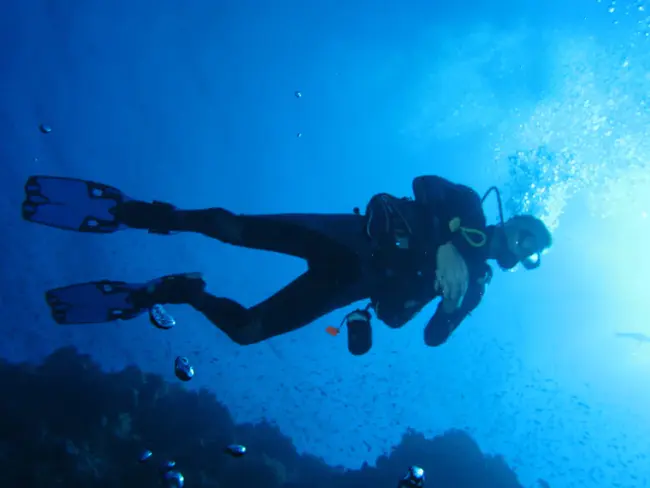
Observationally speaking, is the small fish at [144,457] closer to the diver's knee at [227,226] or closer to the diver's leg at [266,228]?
the diver's leg at [266,228]

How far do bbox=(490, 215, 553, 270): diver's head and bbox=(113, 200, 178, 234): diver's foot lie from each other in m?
3.78

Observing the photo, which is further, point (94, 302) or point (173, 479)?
point (173, 479)

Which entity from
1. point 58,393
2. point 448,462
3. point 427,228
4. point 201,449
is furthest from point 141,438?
point 427,228

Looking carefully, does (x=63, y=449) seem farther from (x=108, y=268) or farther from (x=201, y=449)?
(x=108, y=268)

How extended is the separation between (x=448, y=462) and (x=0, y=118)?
27.4 m

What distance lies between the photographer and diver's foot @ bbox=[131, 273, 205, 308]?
5.01m

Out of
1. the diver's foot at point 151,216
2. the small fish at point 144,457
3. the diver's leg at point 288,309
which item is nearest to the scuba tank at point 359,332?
the diver's leg at point 288,309

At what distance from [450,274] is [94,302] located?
438cm

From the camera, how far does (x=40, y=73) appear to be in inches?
745

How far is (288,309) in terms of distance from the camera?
15.4ft

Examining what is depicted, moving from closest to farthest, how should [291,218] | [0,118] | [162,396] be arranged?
[291,218], [162,396], [0,118]

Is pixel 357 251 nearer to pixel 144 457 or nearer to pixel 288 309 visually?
pixel 288 309

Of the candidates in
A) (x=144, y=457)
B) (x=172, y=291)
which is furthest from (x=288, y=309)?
(x=144, y=457)

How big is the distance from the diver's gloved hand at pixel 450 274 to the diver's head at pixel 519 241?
919 mm
